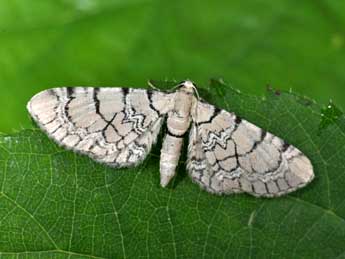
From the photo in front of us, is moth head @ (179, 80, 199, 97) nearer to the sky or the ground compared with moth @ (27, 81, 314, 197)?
nearer to the sky

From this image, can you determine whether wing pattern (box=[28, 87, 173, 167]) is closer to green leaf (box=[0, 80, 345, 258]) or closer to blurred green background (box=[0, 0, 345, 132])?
green leaf (box=[0, 80, 345, 258])

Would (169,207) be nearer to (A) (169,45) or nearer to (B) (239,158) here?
(B) (239,158)

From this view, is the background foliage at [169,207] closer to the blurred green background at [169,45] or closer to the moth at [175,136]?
the moth at [175,136]

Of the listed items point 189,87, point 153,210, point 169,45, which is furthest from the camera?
point 169,45

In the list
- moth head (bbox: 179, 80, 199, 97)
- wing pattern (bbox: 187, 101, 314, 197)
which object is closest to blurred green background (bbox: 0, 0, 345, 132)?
moth head (bbox: 179, 80, 199, 97)

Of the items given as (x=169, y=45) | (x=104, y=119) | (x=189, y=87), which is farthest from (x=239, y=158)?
(x=169, y=45)

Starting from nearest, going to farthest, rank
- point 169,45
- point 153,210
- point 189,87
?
point 153,210 < point 189,87 < point 169,45

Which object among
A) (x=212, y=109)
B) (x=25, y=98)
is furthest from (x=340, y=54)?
(x=25, y=98)
